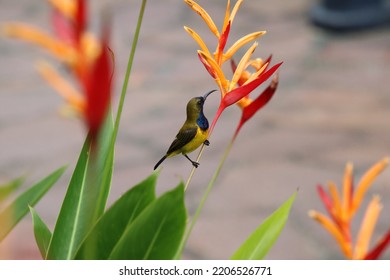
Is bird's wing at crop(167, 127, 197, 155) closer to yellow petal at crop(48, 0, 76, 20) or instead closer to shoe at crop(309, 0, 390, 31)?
yellow petal at crop(48, 0, 76, 20)

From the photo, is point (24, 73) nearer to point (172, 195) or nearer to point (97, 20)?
point (97, 20)

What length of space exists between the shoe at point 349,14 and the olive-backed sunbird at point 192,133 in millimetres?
3360

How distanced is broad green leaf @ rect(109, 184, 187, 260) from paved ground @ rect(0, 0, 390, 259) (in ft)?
4.97

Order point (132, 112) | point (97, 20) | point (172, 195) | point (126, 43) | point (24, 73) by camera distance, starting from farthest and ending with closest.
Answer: point (97, 20) < point (126, 43) < point (24, 73) < point (132, 112) < point (172, 195)

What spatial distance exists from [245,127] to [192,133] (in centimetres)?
241

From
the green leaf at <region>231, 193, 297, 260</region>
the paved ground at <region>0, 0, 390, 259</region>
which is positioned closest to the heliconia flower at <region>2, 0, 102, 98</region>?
the green leaf at <region>231, 193, 297, 260</region>

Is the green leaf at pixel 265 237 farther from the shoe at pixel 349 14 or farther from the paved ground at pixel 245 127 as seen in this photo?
the shoe at pixel 349 14

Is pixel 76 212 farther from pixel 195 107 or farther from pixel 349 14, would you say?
pixel 349 14

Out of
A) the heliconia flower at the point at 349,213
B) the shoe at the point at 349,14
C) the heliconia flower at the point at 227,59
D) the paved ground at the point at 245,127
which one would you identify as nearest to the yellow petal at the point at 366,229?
the heliconia flower at the point at 349,213

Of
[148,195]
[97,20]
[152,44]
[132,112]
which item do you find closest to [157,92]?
[132,112]

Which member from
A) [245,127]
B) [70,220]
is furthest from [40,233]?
[245,127]

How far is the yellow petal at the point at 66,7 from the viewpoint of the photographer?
13.6 inches

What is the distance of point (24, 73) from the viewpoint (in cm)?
336
